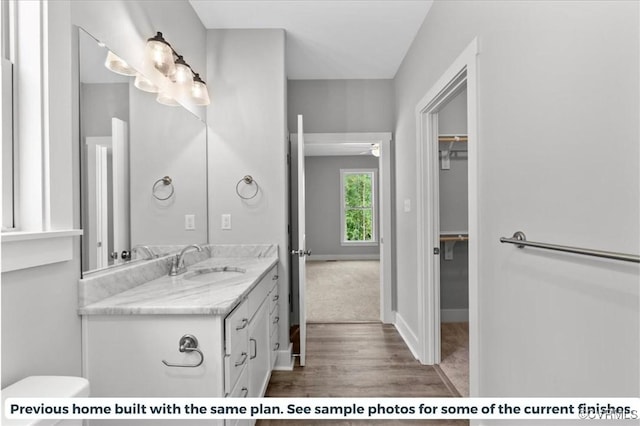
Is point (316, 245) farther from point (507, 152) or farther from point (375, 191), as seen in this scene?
point (507, 152)

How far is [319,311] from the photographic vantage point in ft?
13.2

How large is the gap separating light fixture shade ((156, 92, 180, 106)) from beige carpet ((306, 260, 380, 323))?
2.59 metres

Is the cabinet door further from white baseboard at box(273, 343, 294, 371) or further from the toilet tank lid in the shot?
the toilet tank lid

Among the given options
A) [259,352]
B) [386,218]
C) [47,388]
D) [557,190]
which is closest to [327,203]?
[386,218]

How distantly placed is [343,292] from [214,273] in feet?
10.2

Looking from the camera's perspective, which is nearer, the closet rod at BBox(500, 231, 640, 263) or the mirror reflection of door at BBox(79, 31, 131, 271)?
the closet rod at BBox(500, 231, 640, 263)

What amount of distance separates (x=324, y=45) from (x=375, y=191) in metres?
5.44

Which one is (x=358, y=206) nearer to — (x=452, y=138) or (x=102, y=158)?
(x=452, y=138)

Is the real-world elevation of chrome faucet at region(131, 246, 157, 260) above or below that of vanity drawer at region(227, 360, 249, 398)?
above

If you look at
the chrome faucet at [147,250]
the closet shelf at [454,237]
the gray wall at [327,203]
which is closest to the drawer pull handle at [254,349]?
the chrome faucet at [147,250]

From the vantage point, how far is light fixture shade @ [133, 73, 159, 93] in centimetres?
176

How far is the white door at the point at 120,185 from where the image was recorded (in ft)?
5.25

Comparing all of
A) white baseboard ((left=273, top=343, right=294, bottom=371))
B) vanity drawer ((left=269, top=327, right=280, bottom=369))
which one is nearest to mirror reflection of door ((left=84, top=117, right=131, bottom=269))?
vanity drawer ((left=269, top=327, right=280, bottom=369))

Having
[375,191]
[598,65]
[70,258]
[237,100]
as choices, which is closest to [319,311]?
[237,100]
